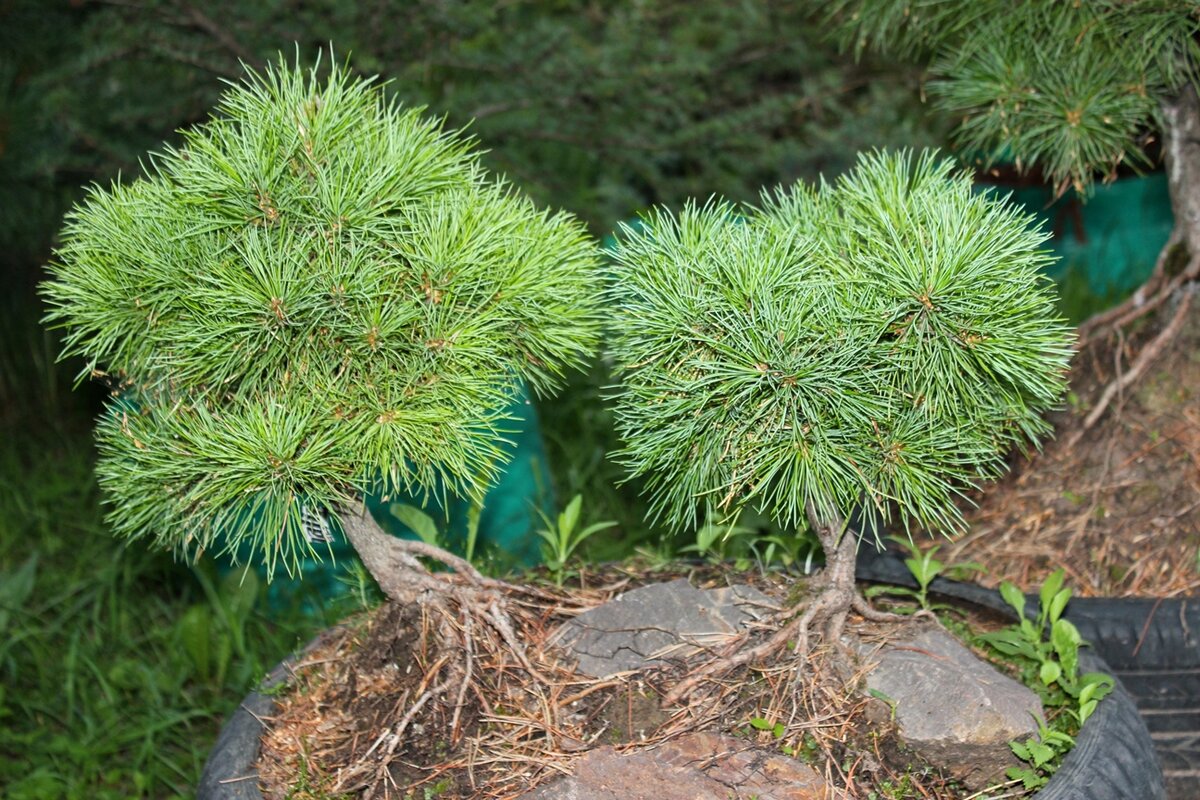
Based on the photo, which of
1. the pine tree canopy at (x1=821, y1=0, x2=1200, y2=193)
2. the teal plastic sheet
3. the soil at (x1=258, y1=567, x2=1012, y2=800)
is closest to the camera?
the soil at (x1=258, y1=567, x2=1012, y2=800)

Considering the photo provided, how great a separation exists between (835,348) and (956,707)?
48cm

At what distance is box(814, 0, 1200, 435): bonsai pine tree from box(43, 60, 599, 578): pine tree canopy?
1.04 meters

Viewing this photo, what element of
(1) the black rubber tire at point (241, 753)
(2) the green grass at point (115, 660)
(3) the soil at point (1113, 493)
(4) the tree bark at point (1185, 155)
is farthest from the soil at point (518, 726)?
(4) the tree bark at point (1185, 155)

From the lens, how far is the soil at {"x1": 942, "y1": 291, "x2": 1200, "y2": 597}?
2.07 meters

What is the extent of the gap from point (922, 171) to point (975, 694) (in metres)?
0.69

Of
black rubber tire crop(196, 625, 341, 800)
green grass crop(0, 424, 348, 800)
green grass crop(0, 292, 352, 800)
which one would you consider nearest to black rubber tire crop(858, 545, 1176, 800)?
black rubber tire crop(196, 625, 341, 800)

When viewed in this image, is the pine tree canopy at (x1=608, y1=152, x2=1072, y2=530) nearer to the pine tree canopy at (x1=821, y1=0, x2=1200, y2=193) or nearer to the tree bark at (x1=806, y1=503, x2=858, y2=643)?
the tree bark at (x1=806, y1=503, x2=858, y2=643)

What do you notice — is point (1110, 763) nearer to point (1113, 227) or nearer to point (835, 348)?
point (835, 348)

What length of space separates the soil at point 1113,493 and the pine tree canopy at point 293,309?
1.07 meters

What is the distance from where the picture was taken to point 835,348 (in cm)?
138

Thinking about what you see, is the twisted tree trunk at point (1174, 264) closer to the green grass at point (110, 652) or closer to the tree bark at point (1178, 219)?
the tree bark at point (1178, 219)

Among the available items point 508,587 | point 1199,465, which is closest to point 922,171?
point 508,587

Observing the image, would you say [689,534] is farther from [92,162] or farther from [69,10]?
[69,10]

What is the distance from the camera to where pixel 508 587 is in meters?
1.73
